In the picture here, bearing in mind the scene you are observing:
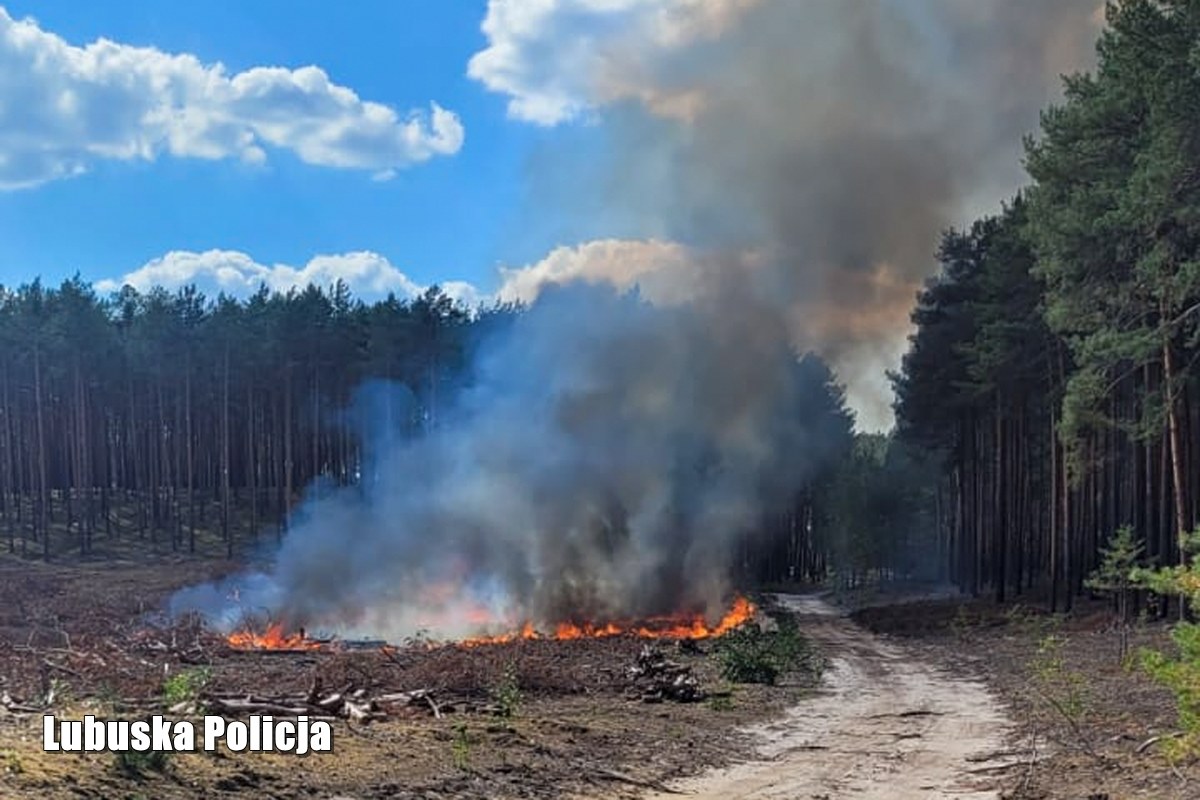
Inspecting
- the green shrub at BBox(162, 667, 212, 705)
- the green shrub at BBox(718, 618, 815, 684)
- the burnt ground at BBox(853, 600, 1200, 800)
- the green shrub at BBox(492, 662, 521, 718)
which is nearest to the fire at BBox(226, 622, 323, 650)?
the green shrub at BBox(492, 662, 521, 718)

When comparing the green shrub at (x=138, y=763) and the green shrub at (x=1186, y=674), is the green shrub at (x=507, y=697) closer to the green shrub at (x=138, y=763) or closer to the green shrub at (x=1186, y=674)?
the green shrub at (x=138, y=763)

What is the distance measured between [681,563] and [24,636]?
20.4m

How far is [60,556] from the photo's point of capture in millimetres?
52125

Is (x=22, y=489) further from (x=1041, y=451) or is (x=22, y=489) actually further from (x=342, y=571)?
(x=1041, y=451)

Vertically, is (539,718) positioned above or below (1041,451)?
below

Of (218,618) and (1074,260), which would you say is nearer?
(1074,260)

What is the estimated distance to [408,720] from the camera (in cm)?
1409

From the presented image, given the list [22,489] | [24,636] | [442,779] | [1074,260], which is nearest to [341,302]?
[22,489]

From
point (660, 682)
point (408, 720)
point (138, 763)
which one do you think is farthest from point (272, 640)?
point (138, 763)

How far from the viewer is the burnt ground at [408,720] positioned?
9562 millimetres

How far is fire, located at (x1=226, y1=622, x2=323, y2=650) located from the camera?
24922 millimetres

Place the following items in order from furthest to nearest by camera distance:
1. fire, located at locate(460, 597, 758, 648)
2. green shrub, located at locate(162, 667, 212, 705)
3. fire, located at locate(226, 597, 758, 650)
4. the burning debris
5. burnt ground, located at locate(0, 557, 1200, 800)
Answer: fire, located at locate(460, 597, 758, 648)
fire, located at locate(226, 597, 758, 650)
the burning debris
green shrub, located at locate(162, 667, 212, 705)
burnt ground, located at locate(0, 557, 1200, 800)

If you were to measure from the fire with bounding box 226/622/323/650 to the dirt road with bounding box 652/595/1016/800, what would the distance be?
1262 cm

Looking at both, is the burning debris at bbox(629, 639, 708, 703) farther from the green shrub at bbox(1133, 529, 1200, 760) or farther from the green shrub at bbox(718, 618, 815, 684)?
the green shrub at bbox(1133, 529, 1200, 760)
